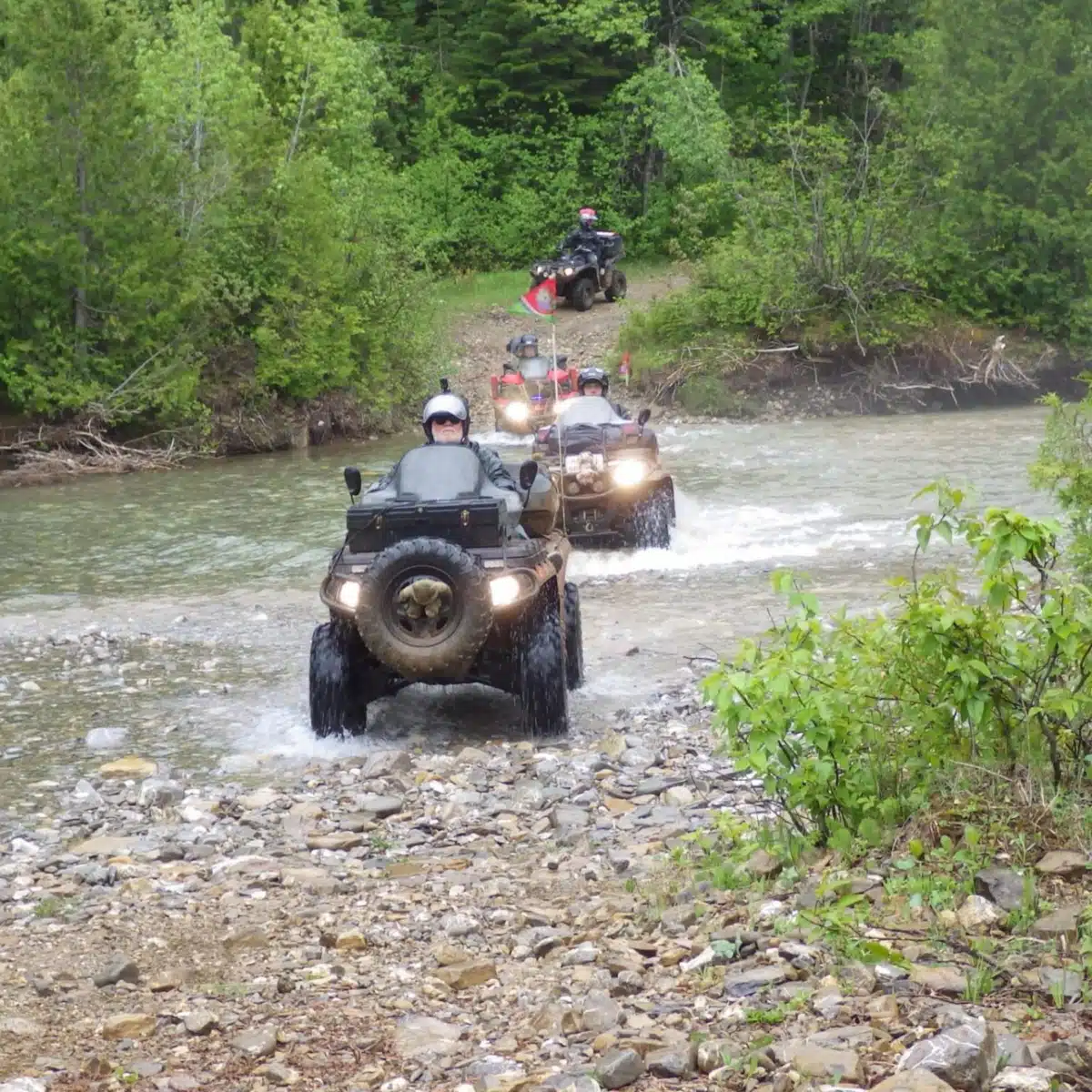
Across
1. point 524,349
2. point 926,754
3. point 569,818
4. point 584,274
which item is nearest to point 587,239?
point 584,274

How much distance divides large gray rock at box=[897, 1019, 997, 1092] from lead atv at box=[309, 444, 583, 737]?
4.96 metres

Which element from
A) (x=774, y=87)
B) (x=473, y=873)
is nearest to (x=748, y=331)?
(x=774, y=87)

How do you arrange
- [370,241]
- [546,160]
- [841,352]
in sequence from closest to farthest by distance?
[370,241] < [841,352] < [546,160]

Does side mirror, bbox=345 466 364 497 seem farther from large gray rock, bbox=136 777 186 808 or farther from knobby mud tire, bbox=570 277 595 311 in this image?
knobby mud tire, bbox=570 277 595 311

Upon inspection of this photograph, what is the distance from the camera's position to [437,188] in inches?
1799

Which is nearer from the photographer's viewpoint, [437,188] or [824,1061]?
[824,1061]

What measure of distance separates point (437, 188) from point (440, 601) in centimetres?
3811

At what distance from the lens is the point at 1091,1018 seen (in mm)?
4539

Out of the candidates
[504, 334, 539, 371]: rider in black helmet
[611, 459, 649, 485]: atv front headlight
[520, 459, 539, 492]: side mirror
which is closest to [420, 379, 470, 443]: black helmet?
[520, 459, 539, 492]: side mirror

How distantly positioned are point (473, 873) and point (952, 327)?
28429 millimetres

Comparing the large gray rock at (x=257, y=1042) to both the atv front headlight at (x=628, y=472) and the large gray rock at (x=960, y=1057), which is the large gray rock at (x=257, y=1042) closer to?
the large gray rock at (x=960, y=1057)

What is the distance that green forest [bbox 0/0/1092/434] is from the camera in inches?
1051

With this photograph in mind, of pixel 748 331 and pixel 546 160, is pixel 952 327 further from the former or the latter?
pixel 546 160

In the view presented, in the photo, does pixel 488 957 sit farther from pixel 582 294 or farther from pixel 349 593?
pixel 582 294
